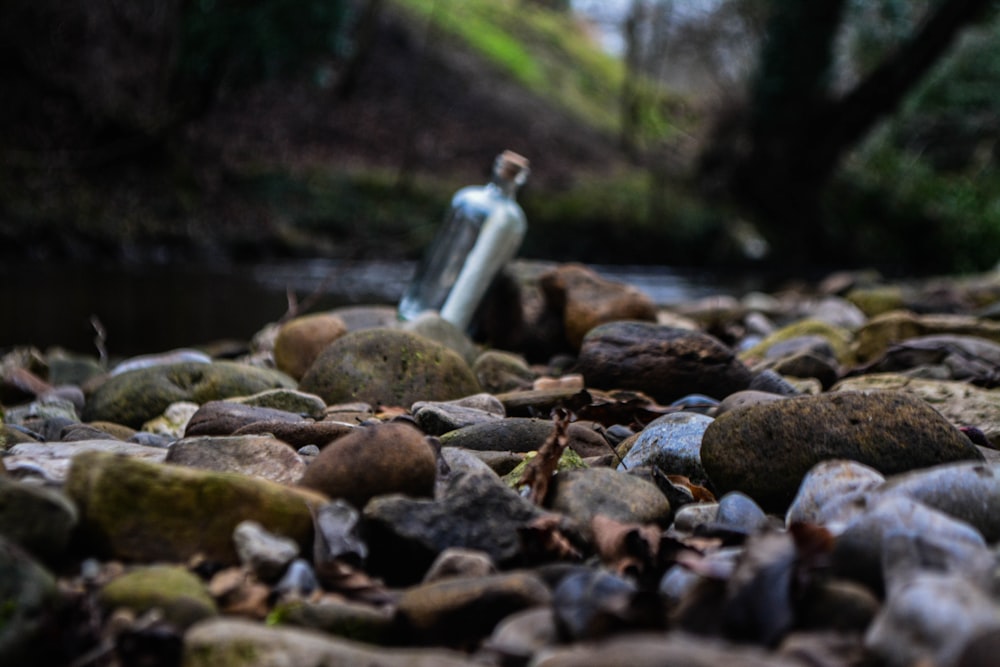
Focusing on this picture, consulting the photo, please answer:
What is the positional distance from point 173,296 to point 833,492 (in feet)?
22.3

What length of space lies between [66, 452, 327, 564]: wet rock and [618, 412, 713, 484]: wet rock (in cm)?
78

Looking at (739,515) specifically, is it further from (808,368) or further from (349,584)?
(808,368)

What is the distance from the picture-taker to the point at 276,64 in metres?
13.4

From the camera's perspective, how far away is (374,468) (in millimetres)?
1632

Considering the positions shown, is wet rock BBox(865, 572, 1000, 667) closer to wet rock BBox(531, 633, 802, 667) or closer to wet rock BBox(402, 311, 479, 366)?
wet rock BBox(531, 633, 802, 667)

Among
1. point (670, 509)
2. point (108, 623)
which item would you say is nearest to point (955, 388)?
point (670, 509)

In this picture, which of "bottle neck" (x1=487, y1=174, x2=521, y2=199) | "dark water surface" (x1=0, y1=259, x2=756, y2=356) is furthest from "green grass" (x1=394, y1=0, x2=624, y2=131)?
"bottle neck" (x1=487, y1=174, x2=521, y2=199)

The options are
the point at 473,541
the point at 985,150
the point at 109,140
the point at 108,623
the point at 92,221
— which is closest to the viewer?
the point at 108,623

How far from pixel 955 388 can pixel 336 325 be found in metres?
2.11

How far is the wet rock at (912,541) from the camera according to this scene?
126 centimetres

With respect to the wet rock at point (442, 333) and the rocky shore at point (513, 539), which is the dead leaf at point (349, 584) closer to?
the rocky shore at point (513, 539)

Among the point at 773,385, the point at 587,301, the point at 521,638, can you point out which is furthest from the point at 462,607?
the point at 587,301

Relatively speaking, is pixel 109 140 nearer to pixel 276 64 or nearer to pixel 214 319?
pixel 276 64

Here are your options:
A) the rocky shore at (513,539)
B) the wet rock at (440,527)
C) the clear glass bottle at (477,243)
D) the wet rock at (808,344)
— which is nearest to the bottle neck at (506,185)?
the clear glass bottle at (477,243)
